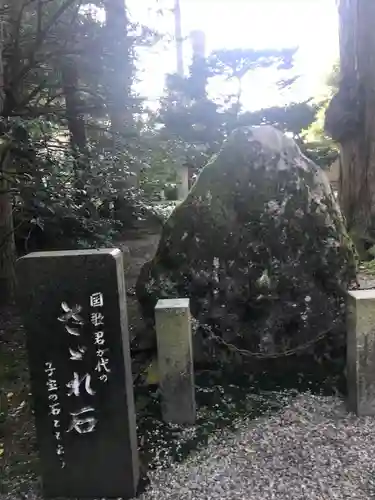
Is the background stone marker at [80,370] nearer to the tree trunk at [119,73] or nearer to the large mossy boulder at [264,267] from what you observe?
the large mossy boulder at [264,267]

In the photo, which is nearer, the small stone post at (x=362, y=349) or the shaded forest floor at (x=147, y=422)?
the shaded forest floor at (x=147, y=422)

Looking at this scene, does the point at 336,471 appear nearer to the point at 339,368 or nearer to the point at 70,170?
the point at 339,368

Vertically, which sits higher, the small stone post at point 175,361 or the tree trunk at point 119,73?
the tree trunk at point 119,73

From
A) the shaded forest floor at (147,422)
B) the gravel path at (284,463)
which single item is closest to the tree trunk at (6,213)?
the shaded forest floor at (147,422)

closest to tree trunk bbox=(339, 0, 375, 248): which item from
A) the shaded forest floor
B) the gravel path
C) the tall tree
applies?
the tall tree

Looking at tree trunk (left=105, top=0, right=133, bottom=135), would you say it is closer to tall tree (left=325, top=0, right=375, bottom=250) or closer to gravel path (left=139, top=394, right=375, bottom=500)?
gravel path (left=139, top=394, right=375, bottom=500)

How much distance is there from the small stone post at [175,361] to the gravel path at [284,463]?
0.37 m

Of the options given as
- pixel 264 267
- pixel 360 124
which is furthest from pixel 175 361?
pixel 360 124

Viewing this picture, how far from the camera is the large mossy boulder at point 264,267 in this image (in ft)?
14.0

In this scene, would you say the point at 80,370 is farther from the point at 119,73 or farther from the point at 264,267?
the point at 119,73

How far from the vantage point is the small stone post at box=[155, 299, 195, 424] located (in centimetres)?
364

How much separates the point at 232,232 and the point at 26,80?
3340 millimetres

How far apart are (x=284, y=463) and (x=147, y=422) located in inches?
43.3

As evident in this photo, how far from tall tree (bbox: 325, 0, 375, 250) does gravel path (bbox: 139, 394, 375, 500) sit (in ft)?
16.5
